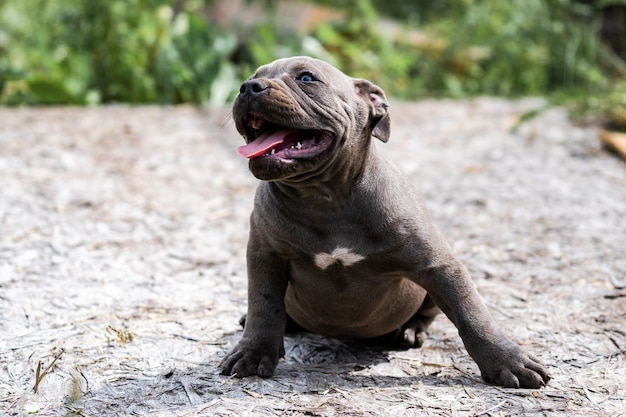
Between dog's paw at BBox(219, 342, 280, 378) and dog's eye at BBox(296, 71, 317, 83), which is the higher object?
dog's eye at BBox(296, 71, 317, 83)

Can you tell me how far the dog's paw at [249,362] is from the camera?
3.42 meters

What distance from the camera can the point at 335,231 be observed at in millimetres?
3416

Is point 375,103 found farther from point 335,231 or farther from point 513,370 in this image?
point 513,370

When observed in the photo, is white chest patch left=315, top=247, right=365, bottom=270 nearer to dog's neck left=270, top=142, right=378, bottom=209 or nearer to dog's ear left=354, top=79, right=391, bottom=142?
dog's neck left=270, top=142, right=378, bottom=209

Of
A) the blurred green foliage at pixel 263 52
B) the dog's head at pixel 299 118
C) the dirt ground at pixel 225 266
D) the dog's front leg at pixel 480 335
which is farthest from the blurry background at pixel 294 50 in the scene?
the dog's front leg at pixel 480 335

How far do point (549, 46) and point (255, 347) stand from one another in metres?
7.07

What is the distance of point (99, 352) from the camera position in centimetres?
369

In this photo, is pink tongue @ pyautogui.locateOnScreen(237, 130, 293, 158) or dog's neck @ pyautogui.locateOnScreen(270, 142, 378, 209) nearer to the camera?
pink tongue @ pyautogui.locateOnScreen(237, 130, 293, 158)

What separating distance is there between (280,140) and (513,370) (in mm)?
1339

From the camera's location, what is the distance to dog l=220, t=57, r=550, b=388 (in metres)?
3.31

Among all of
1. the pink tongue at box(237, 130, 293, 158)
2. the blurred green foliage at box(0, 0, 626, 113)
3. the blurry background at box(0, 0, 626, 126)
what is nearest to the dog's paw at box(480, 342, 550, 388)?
the pink tongue at box(237, 130, 293, 158)

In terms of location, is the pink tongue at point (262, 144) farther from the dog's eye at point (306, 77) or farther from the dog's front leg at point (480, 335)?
the dog's front leg at point (480, 335)

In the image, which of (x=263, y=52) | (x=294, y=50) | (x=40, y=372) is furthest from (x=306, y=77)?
(x=294, y=50)

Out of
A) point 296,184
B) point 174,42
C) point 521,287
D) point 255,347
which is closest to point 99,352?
point 255,347
